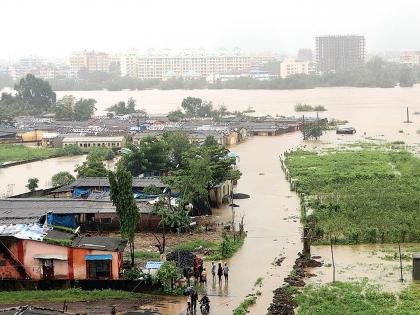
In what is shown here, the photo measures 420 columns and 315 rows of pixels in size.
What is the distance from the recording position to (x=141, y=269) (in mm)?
9742

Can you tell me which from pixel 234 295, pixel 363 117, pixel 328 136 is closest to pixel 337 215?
pixel 234 295

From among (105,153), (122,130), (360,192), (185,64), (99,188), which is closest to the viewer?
(99,188)

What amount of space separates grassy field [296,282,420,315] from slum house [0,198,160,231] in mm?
4140

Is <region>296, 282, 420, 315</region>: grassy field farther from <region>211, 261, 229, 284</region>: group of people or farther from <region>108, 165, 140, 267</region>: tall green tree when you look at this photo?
<region>108, 165, 140, 267</region>: tall green tree

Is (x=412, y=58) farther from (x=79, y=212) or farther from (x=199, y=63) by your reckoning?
(x=79, y=212)

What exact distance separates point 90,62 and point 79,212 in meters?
79.0

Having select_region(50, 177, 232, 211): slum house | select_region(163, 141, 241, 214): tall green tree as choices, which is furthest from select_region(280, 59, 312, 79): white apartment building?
select_region(50, 177, 232, 211): slum house

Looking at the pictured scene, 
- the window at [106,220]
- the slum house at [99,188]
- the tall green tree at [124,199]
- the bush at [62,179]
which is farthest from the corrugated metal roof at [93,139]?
the tall green tree at [124,199]

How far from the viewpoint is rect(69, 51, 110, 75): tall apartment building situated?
8910 centimetres

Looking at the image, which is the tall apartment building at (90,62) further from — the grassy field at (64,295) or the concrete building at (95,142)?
the grassy field at (64,295)

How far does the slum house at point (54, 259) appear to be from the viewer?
9531 mm

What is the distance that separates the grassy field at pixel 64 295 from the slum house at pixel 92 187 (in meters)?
5.26

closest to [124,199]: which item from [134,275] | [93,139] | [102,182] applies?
[134,275]

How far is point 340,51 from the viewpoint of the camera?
279 ft
